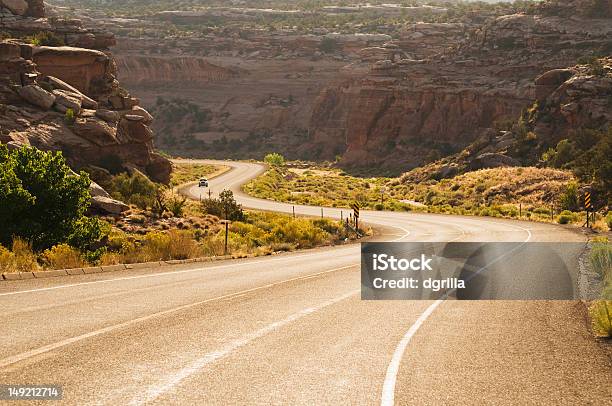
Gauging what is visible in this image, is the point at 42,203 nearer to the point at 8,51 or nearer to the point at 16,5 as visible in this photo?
the point at 8,51

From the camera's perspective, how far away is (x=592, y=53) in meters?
99.7

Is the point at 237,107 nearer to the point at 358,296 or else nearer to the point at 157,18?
the point at 157,18

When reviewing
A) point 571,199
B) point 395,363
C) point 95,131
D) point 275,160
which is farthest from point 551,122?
point 395,363

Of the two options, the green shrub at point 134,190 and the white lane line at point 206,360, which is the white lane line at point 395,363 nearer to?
the white lane line at point 206,360

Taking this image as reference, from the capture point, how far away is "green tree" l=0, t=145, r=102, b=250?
21.2 metres

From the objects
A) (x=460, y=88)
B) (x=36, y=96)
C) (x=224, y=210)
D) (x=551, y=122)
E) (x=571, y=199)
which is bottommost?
(x=571, y=199)

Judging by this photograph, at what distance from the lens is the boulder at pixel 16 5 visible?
60469 mm

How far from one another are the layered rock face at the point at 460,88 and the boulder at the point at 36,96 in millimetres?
64469

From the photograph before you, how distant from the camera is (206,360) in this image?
8445 millimetres

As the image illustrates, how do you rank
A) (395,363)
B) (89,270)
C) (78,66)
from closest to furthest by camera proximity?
(395,363), (89,270), (78,66)

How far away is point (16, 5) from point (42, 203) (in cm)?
4567

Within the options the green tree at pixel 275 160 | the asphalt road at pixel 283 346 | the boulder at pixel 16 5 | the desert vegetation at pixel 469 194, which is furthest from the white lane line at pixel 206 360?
the green tree at pixel 275 160

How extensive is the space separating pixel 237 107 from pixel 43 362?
158m

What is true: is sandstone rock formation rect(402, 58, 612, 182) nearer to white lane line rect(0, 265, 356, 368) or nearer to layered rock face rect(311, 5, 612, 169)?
layered rock face rect(311, 5, 612, 169)
